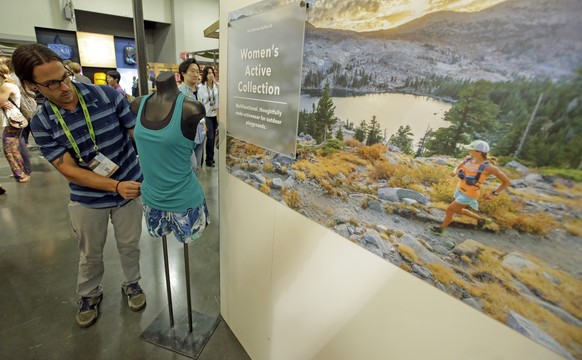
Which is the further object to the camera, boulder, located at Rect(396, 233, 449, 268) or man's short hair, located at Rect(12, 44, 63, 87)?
man's short hair, located at Rect(12, 44, 63, 87)

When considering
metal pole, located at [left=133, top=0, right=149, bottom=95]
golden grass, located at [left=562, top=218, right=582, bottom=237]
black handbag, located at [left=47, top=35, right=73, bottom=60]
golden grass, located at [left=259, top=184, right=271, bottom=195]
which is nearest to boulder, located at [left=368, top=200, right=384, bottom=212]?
golden grass, located at [left=562, top=218, right=582, bottom=237]

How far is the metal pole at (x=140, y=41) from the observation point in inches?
70.1

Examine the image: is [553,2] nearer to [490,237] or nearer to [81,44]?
[490,237]

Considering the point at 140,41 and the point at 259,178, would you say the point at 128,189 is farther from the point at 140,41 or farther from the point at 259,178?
the point at 140,41

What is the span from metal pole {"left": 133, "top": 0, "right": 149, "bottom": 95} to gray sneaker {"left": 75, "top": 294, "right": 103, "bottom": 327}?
4.77ft

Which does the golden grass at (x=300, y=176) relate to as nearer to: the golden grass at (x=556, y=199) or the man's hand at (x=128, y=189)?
the golden grass at (x=556, y=199)

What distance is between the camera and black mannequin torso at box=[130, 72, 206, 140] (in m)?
1.18

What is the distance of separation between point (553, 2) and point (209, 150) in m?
4.74

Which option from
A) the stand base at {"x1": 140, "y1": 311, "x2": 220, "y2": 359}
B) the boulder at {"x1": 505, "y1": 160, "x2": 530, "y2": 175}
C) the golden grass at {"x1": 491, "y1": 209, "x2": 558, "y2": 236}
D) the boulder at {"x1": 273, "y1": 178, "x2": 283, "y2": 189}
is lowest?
the stand base at {"x1": 140, "y1": 311, "x2": 220, "y2": 359}

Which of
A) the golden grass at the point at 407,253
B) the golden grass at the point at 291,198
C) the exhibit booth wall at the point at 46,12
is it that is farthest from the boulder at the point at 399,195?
the exhibit booth wall at the point at 46,12

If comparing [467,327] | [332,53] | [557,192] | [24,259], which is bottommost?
[24,259]

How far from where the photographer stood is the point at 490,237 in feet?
1.91

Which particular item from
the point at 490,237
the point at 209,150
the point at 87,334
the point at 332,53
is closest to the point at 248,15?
the point at 332,53

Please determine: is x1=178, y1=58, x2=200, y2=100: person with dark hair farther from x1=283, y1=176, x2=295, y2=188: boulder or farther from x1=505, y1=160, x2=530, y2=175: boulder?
x1=505, y1=160, x2=530, y2=175: boulder
